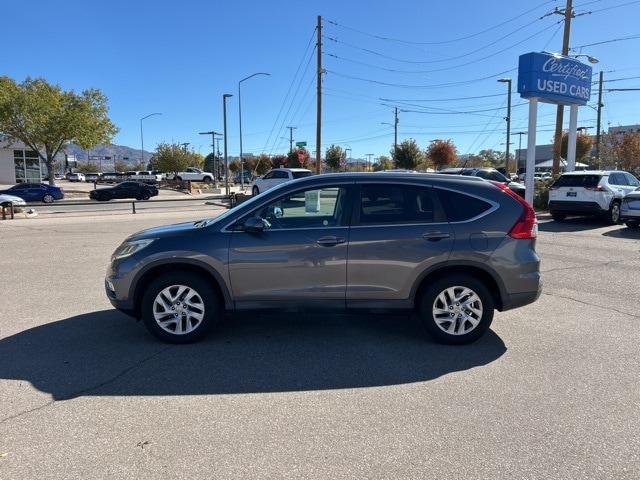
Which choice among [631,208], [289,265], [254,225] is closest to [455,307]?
[289,265]

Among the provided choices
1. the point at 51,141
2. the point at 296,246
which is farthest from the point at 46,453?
the point at 51,141

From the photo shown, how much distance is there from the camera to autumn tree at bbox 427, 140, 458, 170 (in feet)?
202

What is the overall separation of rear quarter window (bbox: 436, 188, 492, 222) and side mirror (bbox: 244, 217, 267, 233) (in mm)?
1787

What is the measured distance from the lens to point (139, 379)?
4.22 metres

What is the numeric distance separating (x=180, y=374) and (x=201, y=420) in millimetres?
850

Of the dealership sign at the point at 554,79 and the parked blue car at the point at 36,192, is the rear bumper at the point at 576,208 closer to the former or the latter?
the dealership sign at the point at 554,79

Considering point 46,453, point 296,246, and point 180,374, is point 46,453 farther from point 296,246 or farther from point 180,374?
point 296,246

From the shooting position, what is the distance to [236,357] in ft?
15.4

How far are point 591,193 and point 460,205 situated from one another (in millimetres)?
12003

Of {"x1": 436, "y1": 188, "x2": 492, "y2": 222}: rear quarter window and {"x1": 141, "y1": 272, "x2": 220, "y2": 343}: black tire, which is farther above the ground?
{"x1": 436, "y1": 188, "x2": 492, "y2": 222}: rear quarter window

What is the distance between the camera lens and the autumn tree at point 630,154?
3256cm

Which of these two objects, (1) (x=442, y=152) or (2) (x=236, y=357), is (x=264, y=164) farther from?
(2) (x=236, y=357)

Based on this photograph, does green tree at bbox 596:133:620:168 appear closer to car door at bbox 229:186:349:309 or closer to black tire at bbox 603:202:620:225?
black tire at bbox 603:202:620:225

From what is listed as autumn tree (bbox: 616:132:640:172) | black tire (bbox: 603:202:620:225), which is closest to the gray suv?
black tire (bbox: 603:202:620:225)
